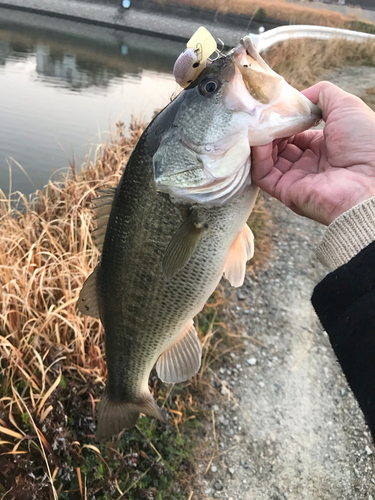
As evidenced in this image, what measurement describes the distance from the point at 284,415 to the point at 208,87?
2.81m

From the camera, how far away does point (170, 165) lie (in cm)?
149

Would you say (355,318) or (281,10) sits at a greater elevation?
(281,10)

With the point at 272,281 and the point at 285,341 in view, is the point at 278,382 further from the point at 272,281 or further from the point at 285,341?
the point at 272,281

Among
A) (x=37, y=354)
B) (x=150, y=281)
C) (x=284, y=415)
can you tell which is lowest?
(x=284, y=415)

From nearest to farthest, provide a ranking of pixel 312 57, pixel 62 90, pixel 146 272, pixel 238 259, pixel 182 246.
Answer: pixel 182 246 < pixel 146 272 < pixel 238 259 < pixel 62 90 < pixel 312 57

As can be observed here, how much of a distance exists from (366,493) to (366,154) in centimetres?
264

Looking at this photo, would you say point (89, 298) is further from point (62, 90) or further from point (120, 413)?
point (62, 90)

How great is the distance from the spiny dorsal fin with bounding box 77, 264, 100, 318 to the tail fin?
531mm

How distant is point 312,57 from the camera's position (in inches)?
484

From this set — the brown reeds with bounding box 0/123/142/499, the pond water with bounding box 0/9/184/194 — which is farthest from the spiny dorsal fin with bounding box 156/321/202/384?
the pond water with bounding box 0/9/184/194

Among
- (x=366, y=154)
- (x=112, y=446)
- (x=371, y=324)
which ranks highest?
(x=366, y=154)

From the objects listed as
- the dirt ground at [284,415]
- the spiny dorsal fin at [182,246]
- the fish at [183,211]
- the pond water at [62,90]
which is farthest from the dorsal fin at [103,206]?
the pond water at [62,90]

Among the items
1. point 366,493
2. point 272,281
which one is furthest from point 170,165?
point 272,281

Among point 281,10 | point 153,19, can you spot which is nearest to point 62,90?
point 153,19
